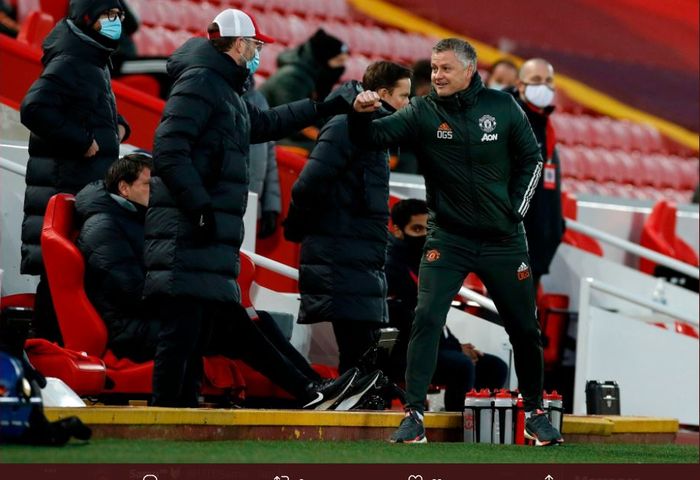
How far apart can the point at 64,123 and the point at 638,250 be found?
4.22 m

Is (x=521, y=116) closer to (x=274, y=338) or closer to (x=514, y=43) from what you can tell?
(x=274, y=338)

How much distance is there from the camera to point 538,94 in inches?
305

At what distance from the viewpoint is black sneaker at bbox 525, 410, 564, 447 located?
5.48m

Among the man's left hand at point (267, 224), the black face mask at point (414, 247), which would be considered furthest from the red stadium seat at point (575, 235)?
the black face mask at point (414, 247)

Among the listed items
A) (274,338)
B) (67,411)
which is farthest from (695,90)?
(67,411)

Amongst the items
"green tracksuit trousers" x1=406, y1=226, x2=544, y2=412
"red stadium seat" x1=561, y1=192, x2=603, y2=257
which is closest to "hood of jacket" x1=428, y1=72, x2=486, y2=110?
"green tracksuit trousers" x1=406, y1=226, x2=544, y2=412

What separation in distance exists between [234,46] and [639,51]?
11.9 metres

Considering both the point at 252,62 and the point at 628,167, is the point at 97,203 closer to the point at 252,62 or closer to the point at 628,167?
the point at 252,62

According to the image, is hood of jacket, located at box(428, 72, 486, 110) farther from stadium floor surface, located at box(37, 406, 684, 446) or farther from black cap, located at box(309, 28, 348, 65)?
black cap, located at box(309, 28, 348, 65)

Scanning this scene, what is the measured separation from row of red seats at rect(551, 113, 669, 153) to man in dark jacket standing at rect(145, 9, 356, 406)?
10188 mm

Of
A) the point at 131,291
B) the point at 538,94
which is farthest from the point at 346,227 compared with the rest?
the point at 538,94

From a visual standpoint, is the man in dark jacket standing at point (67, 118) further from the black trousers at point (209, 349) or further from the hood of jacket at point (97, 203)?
the black trousers at point (209, 349)

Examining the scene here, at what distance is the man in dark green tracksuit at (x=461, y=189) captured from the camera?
204 inches

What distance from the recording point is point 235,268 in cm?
521
